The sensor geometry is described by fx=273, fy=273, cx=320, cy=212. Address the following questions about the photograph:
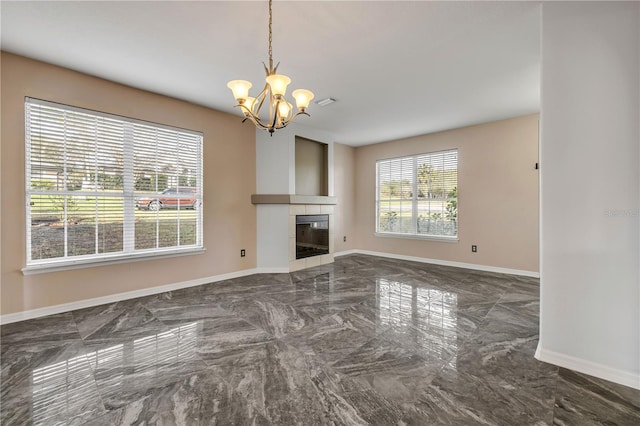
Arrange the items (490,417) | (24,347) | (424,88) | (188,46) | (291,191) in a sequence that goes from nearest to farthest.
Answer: (490,417) < (24,347) < (188,46) < (424,88) < (291,191)

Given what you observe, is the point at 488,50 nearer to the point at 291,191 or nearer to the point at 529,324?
the point at 529,324

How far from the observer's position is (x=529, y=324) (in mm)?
2658

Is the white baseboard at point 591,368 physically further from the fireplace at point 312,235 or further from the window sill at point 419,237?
the fireplace at point 312,235

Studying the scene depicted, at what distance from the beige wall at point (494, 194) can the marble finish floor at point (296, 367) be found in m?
1.60

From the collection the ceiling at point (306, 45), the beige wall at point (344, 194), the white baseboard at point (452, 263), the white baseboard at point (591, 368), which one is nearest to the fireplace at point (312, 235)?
the beige wall at point (344, 194)

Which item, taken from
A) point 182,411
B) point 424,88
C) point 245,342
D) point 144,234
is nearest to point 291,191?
point 144,234

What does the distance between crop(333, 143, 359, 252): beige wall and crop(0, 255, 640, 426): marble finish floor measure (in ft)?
10.6

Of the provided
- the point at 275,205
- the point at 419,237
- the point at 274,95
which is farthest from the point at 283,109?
the point at 419,237

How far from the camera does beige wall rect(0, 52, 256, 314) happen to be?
2.69 m

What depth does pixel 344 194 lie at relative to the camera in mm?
6641

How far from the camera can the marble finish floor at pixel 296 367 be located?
4.94 ft

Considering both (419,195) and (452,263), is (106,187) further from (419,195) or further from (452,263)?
(452,263)

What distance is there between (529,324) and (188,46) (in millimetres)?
4201

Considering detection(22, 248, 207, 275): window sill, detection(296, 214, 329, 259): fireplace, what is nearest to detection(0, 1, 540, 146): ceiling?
detection(22, 248, 207, 275): window sill
